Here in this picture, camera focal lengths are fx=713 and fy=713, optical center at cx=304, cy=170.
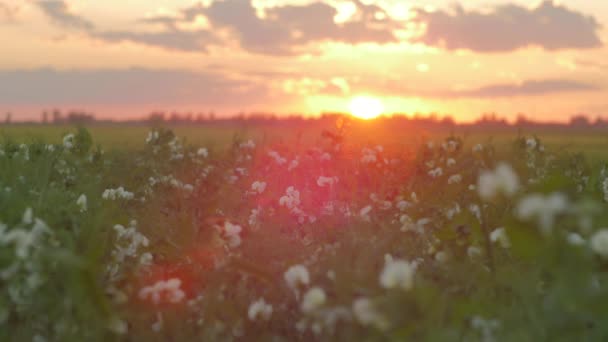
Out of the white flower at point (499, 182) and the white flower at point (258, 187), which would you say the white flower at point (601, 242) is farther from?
the white flower at point (258, 187)

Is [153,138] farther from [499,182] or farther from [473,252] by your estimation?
[499,182]

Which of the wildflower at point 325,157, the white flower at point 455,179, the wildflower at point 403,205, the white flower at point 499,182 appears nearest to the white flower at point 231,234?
the white flower at point 499,182

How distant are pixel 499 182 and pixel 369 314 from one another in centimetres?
94

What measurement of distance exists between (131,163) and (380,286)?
824 centimetres

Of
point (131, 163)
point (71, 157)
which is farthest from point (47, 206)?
point (131, 163)

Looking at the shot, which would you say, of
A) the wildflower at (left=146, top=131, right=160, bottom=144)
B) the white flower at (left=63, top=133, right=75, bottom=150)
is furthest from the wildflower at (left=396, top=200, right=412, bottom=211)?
the wildflower at (left=146, top=131, right=160, bottom=144)

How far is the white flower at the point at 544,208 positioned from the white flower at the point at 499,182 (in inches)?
6.4

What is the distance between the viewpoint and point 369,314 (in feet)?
11.2

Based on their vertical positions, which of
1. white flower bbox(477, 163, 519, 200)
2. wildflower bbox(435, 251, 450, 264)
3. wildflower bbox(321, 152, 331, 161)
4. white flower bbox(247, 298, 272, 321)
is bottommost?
white flower bbox(247, 298, 272, 321)

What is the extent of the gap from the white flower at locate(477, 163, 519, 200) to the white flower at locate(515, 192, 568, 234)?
16cm

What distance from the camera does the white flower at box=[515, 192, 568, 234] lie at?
3375mm

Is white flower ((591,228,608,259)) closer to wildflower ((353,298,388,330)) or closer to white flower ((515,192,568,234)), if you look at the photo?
white flower ((515,192,568,234))

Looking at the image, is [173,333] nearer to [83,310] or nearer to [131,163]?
[83,310]

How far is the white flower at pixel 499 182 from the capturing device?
11.7ft
